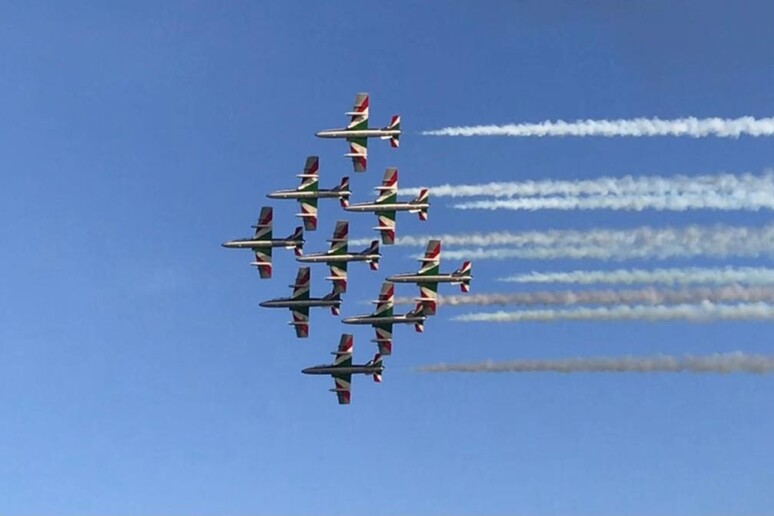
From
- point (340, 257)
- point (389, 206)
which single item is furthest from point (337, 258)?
point (389, 206)

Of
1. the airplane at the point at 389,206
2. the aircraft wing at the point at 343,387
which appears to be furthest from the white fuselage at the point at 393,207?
the aircraft wing at the point at 343,387

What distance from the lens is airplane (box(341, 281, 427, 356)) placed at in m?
127

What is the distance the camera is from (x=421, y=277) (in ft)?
417

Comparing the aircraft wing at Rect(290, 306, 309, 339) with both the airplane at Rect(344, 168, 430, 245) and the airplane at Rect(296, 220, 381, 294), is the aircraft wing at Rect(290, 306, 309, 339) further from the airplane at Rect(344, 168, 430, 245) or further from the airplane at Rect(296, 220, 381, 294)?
the airplane at Rect(344, 168, 430, 245)

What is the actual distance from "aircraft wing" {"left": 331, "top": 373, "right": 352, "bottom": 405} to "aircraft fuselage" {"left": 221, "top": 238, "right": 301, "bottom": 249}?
11742mm

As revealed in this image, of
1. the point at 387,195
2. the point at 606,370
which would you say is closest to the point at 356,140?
the point at 387,195

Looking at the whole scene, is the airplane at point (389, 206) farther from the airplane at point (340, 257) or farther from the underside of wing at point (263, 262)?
the underside of wing at point (263, 262)

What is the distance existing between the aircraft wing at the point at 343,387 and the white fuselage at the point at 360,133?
2027 centimetres

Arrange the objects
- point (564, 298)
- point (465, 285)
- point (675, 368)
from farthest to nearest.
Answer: point (465, 285), point (564, 298), point (675, 368)

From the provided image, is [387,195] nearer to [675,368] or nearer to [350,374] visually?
[350,374]

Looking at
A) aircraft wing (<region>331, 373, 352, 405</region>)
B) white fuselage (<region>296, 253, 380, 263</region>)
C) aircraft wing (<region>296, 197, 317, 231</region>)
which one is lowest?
aircraft wing (<region>331, 373, 352, 405</region>)

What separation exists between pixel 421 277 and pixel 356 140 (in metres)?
12.2

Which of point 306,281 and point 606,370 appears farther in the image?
point 306,281

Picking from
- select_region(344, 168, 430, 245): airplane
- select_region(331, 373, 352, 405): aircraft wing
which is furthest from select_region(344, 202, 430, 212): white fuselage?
select_region(331, 373, 352, 405): aircraft wing
